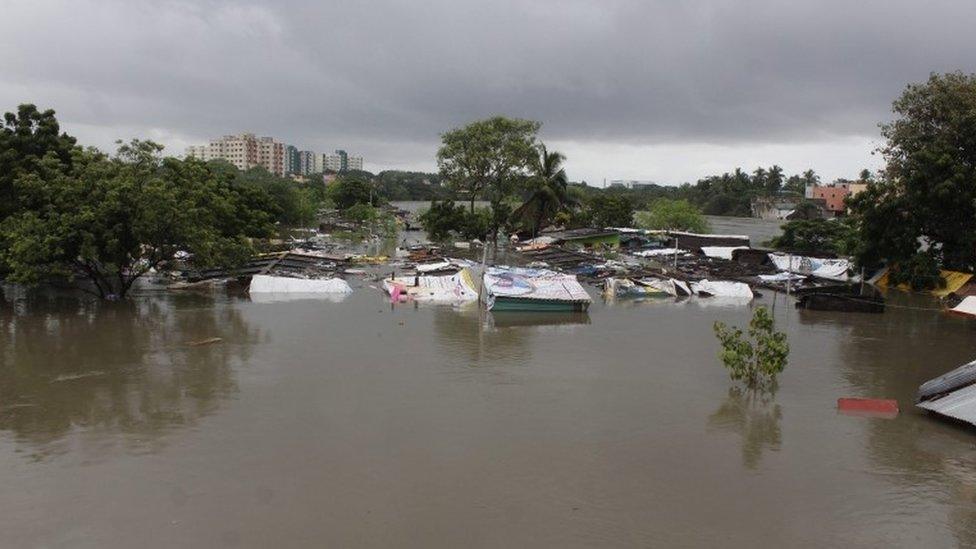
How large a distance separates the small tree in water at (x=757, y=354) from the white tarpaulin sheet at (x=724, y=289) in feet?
45.5

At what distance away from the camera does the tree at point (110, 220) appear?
19.2m

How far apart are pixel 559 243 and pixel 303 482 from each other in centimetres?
3699

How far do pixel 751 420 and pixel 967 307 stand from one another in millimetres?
16263

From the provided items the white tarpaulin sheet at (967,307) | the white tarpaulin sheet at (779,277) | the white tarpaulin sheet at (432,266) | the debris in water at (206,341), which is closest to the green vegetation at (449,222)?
the white tarpaulin sheet at (432,266)

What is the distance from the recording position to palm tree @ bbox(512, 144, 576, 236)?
48812 mm

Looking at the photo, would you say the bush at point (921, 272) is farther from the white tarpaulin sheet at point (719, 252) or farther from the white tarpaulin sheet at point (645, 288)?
the white tarpaulin sheet at point (719, 252)

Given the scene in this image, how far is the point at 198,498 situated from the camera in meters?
8.33

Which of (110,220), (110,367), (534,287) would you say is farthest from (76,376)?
(534,287)

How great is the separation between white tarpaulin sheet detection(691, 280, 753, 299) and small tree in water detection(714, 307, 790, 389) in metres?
13.9

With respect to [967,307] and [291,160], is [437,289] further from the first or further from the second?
[291,160]

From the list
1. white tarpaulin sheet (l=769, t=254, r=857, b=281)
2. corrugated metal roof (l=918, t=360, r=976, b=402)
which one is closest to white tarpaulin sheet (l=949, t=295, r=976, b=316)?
white tarpaulin sheet (l=769, t=254, r=857, b=281)

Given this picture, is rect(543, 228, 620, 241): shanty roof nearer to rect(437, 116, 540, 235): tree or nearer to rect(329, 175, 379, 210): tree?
rect(437, 116, 540, 235): tree

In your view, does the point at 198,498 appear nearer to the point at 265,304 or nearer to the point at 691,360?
the point at 691,360

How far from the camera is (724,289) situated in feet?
89.5
